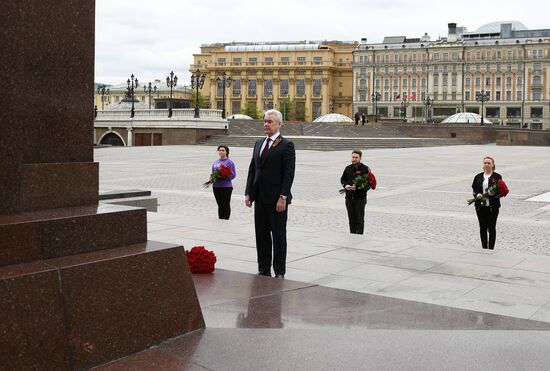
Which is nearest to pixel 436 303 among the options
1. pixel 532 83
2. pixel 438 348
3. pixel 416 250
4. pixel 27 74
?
pixel 438 348

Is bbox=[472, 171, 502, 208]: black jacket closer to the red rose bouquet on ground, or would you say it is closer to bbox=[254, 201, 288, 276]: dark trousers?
bbox=[254, 201, 288, 276]: dark trousers

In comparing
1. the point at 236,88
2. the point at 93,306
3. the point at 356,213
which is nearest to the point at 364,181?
the point at 356,213

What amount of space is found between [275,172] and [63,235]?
2748mm

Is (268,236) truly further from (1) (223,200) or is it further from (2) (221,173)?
(1) (223,200)

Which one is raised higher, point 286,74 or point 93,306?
point 286,74

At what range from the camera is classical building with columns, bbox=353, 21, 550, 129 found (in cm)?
11288

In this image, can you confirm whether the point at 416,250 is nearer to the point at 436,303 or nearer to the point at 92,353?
the point at 436,303

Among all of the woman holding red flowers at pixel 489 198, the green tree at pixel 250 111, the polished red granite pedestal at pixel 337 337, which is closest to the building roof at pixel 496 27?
the green tree at pixel 250 111

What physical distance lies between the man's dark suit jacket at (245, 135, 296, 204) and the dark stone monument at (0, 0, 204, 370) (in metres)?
2.04

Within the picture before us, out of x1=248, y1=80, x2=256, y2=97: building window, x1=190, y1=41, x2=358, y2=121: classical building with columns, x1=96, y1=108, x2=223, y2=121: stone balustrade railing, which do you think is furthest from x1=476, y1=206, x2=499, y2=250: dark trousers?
x1=248, y1=80, x2=256, y2=97: building window

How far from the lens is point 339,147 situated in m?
45.4

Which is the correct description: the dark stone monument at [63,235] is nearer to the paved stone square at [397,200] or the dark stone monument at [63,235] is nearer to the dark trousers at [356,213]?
the paved stone square at [397,200]

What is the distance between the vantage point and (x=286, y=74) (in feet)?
427

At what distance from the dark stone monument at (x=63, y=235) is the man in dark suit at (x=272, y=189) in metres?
2.04
